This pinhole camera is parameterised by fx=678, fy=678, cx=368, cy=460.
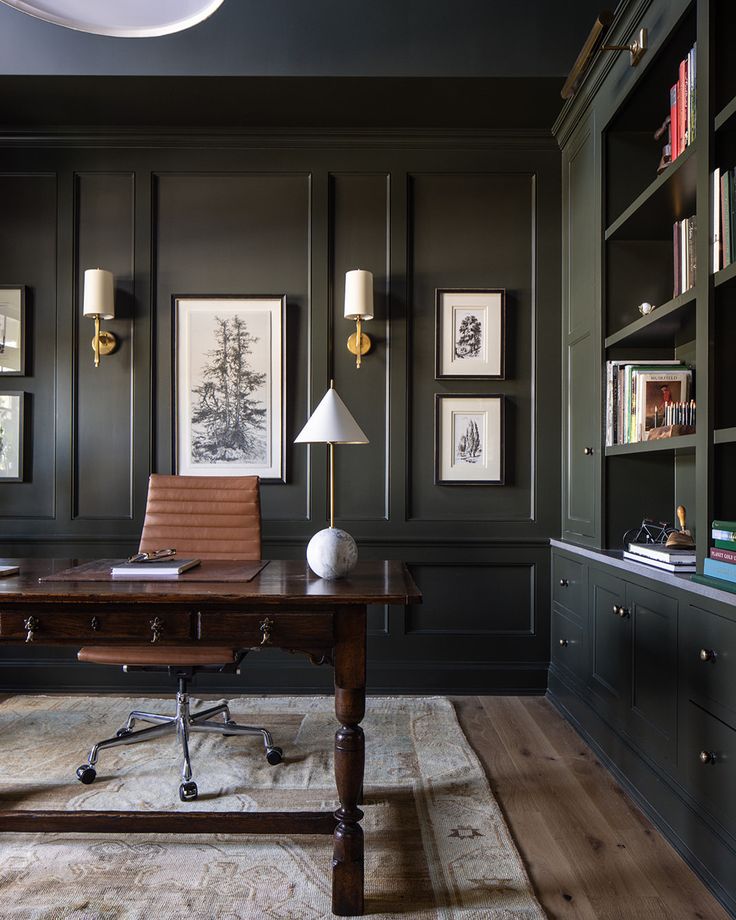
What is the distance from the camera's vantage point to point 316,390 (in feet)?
11.4

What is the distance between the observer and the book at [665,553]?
2.11m

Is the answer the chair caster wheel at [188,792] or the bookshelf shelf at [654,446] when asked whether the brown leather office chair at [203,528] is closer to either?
the chair caster wheel at [188,792]

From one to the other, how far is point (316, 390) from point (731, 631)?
2245mm

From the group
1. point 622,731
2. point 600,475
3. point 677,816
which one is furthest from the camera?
point 600,475

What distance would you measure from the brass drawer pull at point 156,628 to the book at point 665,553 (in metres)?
1.53

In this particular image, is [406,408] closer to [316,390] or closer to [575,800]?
[316,390]

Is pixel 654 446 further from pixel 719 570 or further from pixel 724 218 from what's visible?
pixel 724 218

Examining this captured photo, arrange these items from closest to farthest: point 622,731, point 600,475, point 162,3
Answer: point 162,3, point 622,731, point 600,475

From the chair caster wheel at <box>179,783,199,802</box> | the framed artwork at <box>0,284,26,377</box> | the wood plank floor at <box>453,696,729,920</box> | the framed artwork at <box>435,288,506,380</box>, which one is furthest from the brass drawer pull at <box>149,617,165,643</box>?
the framed artwork at <box>0,284,26,377</box>

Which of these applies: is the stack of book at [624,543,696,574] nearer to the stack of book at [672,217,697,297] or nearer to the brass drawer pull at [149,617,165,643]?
the stack of book at [672,217,697,297]

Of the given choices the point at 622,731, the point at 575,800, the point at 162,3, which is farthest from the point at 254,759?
the point at 162,3

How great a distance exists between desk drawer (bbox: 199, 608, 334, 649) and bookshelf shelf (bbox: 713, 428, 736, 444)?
117 centimetres

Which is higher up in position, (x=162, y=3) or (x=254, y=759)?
(x=162, y=3)

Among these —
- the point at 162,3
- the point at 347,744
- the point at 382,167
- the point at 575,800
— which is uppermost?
the point at 382,167
